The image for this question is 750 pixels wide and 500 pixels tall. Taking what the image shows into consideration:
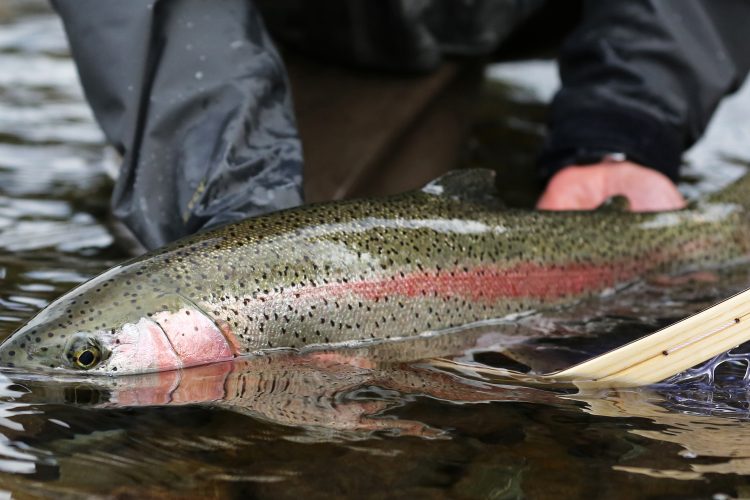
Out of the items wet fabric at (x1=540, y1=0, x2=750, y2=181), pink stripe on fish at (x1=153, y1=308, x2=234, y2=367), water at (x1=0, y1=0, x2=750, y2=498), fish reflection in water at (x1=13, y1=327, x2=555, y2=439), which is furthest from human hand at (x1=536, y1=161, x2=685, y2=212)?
pink stripe on fish at (x1=153, y1=308, x2=234, y2=367)

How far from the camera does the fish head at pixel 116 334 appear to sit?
212cm

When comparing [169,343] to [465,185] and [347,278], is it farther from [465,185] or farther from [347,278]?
[465,185]

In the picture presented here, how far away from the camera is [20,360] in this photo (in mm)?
2100

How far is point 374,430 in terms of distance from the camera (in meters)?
1.92

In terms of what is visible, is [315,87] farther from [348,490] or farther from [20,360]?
[348,490]

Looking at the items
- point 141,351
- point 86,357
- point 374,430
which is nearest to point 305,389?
point 374,430

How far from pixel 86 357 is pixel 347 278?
635 mm

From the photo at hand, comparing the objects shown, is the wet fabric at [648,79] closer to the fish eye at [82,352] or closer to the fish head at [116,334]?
the fish head at [116,334]

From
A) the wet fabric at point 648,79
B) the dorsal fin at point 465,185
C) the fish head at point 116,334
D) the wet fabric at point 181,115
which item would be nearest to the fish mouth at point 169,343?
the fish head at point 116,334

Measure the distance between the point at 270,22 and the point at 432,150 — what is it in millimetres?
885

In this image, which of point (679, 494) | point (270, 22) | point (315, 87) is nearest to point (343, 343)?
point (679, 494)

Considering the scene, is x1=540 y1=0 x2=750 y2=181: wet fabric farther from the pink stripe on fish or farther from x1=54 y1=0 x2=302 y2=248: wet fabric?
the pink stripe on fish

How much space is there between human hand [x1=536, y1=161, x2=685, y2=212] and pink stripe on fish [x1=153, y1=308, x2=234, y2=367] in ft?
5.16

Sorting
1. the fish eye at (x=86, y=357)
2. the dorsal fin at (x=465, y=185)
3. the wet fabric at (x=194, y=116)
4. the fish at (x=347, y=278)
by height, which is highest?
Answer: the wet fabric at (x=194, y=116)
